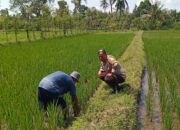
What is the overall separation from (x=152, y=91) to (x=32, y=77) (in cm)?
286

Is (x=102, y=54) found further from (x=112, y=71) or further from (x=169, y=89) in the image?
(x=169, y=89)

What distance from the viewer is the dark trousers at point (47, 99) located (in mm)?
5209

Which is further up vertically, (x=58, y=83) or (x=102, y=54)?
(x=102, y=54)

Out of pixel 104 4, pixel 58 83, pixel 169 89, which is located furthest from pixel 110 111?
pixel 104 4

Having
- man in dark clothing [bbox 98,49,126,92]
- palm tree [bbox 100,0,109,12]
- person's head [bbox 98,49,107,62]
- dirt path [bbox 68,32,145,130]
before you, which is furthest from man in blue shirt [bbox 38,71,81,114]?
palm tree [bbox 100,0,109,12]

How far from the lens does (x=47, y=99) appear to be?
5.32 meters

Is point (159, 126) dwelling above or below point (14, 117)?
below

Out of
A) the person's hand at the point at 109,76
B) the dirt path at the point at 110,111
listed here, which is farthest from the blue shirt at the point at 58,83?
the person's hand at the point at 109,76

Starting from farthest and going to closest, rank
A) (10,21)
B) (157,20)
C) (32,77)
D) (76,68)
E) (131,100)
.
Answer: (157,20) < (10,21) < (76,68) < (32,77) < (131,100)

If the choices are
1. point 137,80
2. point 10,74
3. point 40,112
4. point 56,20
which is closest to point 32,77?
point 10,74

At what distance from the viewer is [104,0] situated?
67250 mm

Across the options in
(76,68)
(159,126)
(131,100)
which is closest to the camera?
(159,126)

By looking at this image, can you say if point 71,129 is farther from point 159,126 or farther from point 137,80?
point 137,80

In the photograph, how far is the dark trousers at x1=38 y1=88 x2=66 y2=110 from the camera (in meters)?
5.21
